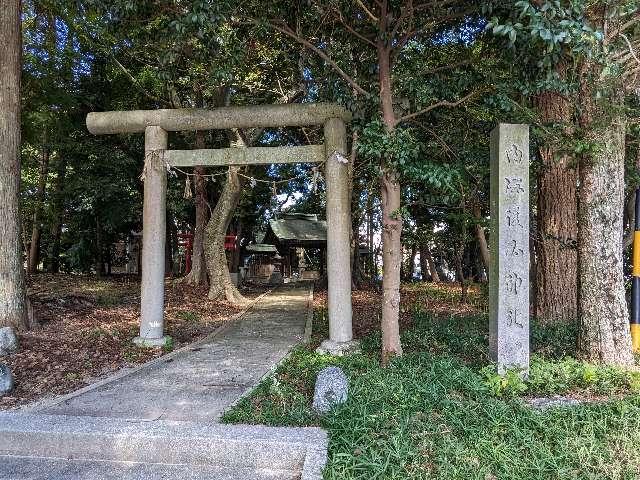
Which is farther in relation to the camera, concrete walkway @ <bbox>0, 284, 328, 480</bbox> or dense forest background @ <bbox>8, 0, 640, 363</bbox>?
dense forest background @ <bbox>8, 0, 640, 363</bbox>

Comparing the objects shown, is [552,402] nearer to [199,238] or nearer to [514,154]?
[514,154]

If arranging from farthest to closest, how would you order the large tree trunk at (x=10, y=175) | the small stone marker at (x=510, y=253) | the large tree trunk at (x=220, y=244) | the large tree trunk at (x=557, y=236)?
the large tree trunk at (x=220, y=244) < the large tree trunk at (x=557, y=236) < the large tree trunk at (x=10, y=175) < the small stone marker at (x=510, y=253)

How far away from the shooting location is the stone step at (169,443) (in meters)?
3.26

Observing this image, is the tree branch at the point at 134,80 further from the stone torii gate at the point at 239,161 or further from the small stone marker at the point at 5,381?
the small stone marker at the point at 5,381

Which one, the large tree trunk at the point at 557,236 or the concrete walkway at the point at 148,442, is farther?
the large tree trunk at the point at 557,236

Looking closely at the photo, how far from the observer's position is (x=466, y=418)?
11.5 ft

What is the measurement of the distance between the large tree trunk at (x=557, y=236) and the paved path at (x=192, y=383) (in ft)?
14.2

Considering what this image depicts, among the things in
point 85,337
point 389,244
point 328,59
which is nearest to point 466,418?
point 389,244

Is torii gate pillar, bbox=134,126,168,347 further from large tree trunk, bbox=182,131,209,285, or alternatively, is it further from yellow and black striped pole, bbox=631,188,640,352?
large tree trunk, bbox=182,131,209,285

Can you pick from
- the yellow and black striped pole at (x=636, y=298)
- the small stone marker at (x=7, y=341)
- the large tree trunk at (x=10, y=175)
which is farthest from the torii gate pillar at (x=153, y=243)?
the yellow and black striped pole at (x=636, y=298)

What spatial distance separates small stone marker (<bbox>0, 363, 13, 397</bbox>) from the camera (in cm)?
462

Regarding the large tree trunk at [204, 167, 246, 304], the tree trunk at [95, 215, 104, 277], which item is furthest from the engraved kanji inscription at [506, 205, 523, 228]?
the tree trunk at [95, 215, 104, 277]

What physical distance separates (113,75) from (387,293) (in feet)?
41.9

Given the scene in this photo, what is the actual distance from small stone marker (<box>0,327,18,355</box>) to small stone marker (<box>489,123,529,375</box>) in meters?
6.26
